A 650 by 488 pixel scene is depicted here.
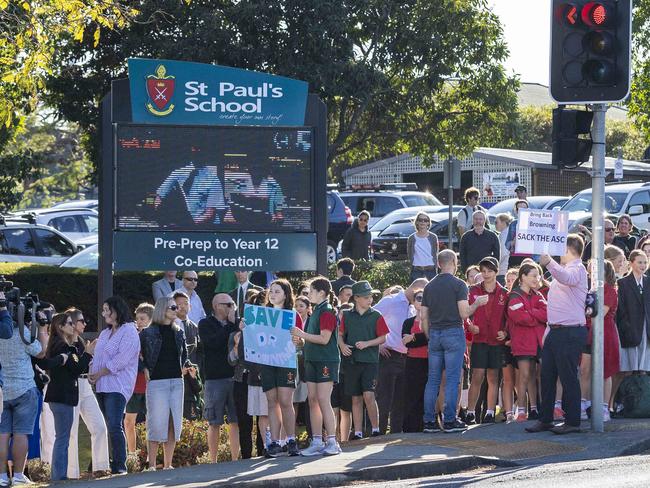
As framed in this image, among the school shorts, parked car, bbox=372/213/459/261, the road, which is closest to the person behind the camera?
the road

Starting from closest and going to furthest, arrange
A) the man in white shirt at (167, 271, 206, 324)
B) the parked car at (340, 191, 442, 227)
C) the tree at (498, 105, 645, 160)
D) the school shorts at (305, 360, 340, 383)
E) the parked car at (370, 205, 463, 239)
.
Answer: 1. the school shorts at (305, 360, 340, 383)
2. the man in white shirt at (167, 271, 206, 324)
3. the parked car at (370, 205, 463, 239)
4. the parked car at (340, 191, 442, 227)
5. the tree at (498, 105, 645, 160)

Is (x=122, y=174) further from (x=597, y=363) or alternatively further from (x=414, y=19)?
(x=414, y=19)

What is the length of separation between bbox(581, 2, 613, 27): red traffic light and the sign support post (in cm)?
84

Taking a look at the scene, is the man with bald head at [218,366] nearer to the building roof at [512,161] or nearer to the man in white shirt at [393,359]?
the man in white shirt at [393,359]

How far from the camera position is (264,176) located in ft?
52.6

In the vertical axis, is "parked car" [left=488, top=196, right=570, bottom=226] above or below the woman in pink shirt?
above

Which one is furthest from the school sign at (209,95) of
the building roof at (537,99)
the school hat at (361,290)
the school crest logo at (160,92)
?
the building roof at (537,99)

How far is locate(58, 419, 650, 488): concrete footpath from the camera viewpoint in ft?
38.1

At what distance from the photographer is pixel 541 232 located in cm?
1305

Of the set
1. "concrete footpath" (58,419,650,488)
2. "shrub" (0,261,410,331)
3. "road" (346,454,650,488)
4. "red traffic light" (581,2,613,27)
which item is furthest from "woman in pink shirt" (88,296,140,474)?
"shrub" (0,261,410,331)

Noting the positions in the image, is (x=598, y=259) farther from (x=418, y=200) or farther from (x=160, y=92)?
(x=418, y=200)

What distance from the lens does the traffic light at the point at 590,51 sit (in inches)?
509

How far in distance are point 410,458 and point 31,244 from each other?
16124 millimetres

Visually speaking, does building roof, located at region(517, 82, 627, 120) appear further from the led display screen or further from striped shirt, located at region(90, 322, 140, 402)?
striped shirt, located at region(90, 322, 140, 402)
